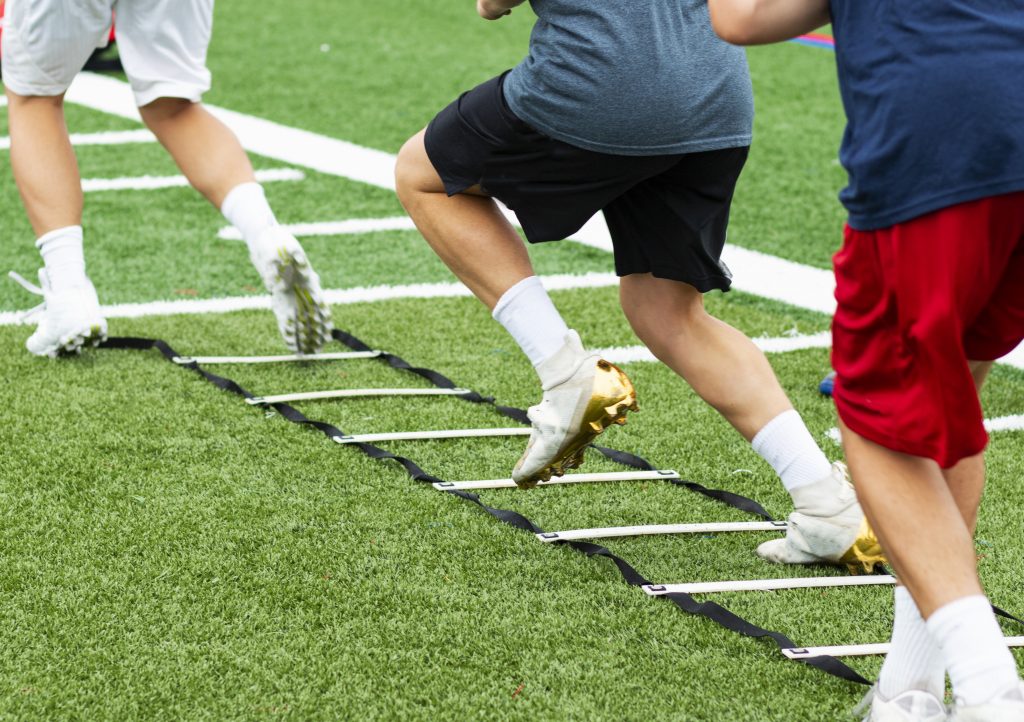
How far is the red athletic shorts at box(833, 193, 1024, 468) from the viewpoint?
6.75 feet

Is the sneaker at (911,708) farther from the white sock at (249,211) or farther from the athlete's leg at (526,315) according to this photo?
the white sock at (249,211)

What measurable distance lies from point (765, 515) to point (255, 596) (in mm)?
1160

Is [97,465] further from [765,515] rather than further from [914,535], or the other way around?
[914,535]

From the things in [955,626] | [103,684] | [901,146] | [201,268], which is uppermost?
[901,146]

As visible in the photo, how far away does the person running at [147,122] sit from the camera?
169 inches

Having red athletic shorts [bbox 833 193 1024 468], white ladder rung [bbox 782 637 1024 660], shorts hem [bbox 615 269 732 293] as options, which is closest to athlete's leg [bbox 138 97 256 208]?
shorts hem [bbox 615 269 732 293]

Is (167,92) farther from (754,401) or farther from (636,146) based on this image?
(754,401)

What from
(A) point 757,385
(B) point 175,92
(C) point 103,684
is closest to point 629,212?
(A) point 757,385

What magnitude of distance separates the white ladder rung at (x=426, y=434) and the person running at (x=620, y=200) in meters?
0.67

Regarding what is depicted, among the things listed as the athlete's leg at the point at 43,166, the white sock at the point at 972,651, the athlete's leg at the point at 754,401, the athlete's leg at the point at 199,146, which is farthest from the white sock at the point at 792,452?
the athlete's leg at the point at 43,166

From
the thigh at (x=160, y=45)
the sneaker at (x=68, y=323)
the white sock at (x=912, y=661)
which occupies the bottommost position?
the sneaker at (x=68, y=323)

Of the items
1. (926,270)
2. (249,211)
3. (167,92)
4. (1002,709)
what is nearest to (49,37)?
(167,92)

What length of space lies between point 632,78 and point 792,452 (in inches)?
32.6

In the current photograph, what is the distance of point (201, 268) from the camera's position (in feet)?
18.1
